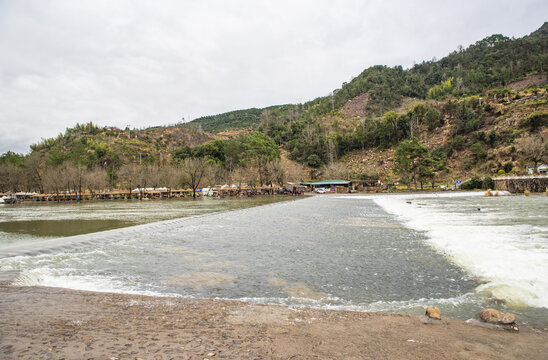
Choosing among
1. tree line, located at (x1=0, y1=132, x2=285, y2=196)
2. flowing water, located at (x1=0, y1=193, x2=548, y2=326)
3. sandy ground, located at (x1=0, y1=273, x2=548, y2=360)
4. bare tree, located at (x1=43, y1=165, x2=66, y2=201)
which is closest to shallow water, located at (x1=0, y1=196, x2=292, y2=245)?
flowing water, located at (x1=0, y1=193, x2=548, y2=326)

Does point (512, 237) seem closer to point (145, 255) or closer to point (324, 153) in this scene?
point (145, 255)

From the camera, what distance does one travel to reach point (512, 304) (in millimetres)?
5734

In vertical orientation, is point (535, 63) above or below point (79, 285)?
above

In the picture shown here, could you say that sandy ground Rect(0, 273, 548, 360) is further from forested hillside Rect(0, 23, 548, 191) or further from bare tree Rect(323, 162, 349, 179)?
bare tree Rect(323, 162, 349, 179)

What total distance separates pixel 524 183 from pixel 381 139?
54627 mm

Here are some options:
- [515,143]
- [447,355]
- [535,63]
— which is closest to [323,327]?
[447,355]

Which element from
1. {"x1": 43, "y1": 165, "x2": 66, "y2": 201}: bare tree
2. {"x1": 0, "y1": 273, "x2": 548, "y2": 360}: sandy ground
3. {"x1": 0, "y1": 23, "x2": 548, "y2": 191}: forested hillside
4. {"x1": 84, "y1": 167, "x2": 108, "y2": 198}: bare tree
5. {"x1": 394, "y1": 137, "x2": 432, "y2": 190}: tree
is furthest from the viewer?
{"x1": 0, "y1": 23, "x2": 548, "y2": 191}: forested hillside

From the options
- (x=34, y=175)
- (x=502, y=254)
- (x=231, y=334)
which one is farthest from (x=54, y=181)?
(x=502, y=254)

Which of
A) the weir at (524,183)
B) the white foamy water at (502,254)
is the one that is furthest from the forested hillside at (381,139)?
the white foamy water at (502,254)

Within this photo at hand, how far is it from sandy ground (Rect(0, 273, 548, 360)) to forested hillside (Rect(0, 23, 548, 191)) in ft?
197

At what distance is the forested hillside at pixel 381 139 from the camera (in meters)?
70.2

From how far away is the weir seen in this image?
46.5 m

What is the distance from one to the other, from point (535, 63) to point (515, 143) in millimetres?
67086

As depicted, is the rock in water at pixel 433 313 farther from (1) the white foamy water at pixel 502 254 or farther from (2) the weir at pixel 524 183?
(2) the weir at pixel 524 183
